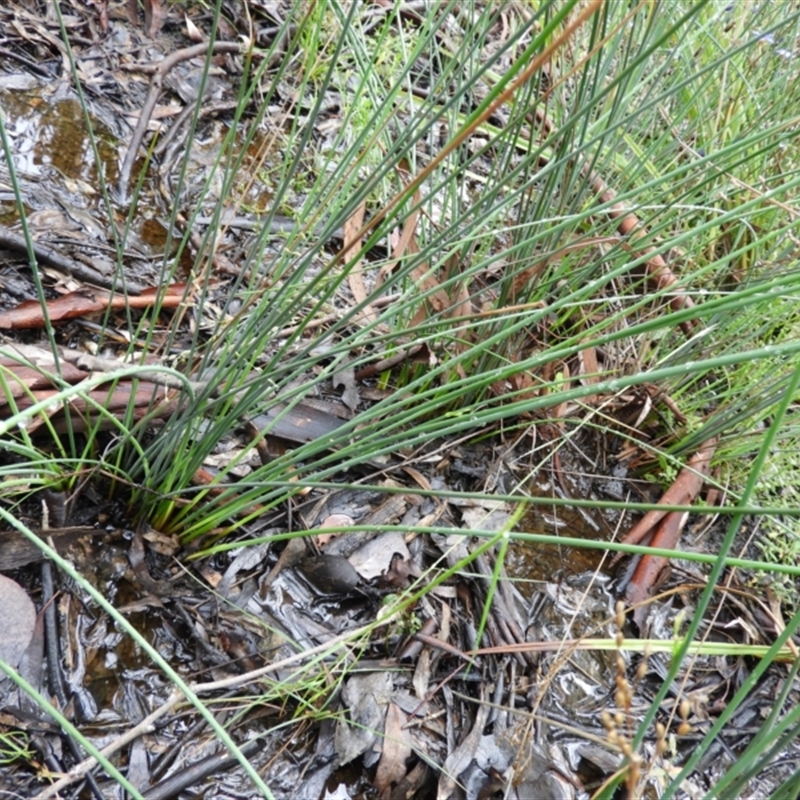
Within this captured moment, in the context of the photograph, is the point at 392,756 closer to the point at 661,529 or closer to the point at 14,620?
the point at 14,620

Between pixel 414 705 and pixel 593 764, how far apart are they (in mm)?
281

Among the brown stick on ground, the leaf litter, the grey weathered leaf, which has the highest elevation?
the brown stick on ground

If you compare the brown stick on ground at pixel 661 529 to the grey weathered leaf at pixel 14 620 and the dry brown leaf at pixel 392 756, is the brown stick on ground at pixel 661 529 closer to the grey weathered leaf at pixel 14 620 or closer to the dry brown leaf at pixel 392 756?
the dry brown leaf at pixel 392 756

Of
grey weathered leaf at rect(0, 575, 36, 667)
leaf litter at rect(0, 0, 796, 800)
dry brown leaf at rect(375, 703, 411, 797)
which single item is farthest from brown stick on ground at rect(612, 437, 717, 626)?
grey weathered leaf at rect(0, 575, 36, 667)

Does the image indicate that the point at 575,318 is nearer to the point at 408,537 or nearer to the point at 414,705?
the point at 408,537

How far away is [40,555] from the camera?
95 centimetres

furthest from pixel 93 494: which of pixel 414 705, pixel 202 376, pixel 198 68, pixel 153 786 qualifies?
pixel 198 68

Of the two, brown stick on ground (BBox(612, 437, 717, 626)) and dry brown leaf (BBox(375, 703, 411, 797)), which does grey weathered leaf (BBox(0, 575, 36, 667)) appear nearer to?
dry brown leaf (BBox(375, 703, 411, 797))

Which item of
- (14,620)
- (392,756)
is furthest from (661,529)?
(14,620)

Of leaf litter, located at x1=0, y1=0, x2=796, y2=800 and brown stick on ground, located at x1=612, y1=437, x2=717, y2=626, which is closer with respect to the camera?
leaf litter, located at x1=0, y1=0, x2=796, y2=800

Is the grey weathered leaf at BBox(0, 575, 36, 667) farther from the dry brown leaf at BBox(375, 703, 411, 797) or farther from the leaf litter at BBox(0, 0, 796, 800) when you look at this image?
the dry brown leaf at BBox(375, 703, 411, 797)

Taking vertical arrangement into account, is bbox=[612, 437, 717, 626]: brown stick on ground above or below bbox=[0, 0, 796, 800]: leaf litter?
above

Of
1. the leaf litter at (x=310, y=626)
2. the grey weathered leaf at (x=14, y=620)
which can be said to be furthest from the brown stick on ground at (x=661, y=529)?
the grey weathered leaf at (x=14, y=620)

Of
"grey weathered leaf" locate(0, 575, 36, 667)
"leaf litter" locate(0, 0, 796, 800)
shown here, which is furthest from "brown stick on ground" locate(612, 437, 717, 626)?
"grey weathered leaf" locate(0, 575, 36, 667)
